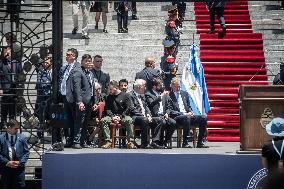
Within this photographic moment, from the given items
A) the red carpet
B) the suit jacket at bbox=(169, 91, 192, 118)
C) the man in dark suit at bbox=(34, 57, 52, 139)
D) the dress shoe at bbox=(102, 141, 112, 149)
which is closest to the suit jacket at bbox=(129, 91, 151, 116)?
the suit jacket at bbox=(169, 91, 192, 118)

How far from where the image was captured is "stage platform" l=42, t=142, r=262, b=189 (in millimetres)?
12609

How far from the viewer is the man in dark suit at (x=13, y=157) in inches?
550

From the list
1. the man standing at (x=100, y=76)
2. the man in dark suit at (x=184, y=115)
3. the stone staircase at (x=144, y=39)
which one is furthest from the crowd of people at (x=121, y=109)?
the stone staircase at (x=144, y=39)

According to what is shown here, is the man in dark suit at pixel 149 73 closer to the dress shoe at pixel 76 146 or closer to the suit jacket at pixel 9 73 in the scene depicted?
the suit jacket at pixel 9 73

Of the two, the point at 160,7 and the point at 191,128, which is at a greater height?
the point at 160,7

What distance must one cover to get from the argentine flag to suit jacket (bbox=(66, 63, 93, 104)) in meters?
2.57

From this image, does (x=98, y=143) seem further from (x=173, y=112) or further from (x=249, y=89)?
(x=249, y=89)

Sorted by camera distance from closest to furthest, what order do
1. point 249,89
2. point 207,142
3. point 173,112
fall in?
1. point 249,89
2. point 173,112
3. point 207,142

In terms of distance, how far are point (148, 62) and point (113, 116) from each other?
9.73 feet

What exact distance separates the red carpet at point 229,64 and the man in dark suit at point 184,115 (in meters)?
2.93

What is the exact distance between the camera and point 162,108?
1502 centimetres

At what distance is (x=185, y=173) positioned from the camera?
41.5 feet

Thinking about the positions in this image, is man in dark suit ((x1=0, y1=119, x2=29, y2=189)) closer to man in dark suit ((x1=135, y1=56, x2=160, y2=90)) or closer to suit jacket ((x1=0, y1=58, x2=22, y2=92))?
suit jacket ((x1=0, y1=58, x2=22, y2=92))

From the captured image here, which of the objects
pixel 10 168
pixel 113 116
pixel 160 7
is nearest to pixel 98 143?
pixel 113 116
